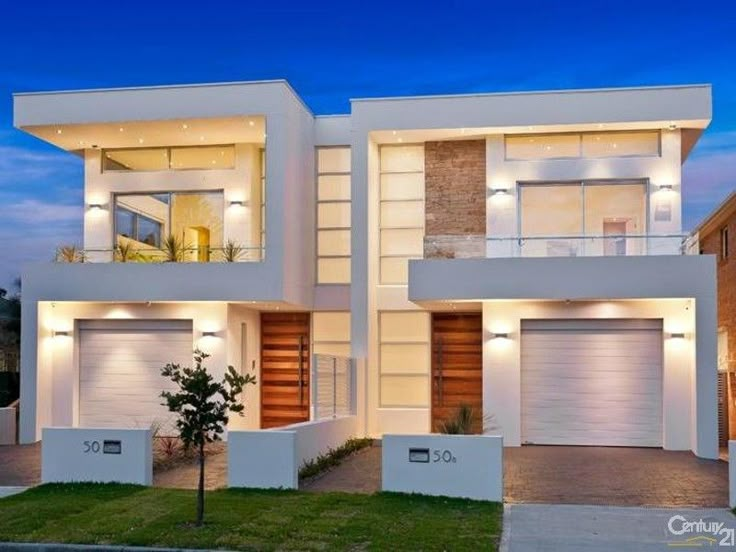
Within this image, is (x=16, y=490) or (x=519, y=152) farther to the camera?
(x=519, y=152)

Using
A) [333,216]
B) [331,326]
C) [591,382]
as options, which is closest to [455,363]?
[331,326]

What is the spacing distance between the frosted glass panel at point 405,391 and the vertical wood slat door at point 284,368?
1.93 m

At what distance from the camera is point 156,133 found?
20203mm

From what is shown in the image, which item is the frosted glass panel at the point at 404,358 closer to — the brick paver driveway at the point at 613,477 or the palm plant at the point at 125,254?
the brick paver driveway at the point at 613,477

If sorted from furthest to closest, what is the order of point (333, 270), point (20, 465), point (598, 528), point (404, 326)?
point (333, 270)
point (404, 326)
point (20, 465)
point (598, 528)

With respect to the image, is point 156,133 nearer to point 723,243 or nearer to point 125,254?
point 125,254

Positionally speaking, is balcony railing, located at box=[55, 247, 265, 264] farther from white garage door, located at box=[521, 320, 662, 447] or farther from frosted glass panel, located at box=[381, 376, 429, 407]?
white garage door, located at box=[521, 320, 662, 447]

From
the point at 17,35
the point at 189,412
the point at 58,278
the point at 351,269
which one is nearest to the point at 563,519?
the point at 189,412

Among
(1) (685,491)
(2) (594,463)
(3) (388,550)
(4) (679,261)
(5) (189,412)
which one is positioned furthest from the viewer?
(4) (679,261)

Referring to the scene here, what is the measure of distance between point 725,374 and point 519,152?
776cm

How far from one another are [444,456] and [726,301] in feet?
47.9

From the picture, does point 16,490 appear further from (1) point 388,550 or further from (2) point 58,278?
(2) point 58,278

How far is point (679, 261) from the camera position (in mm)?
17688

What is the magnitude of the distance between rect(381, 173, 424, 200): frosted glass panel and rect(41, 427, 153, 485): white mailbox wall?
10.1m
